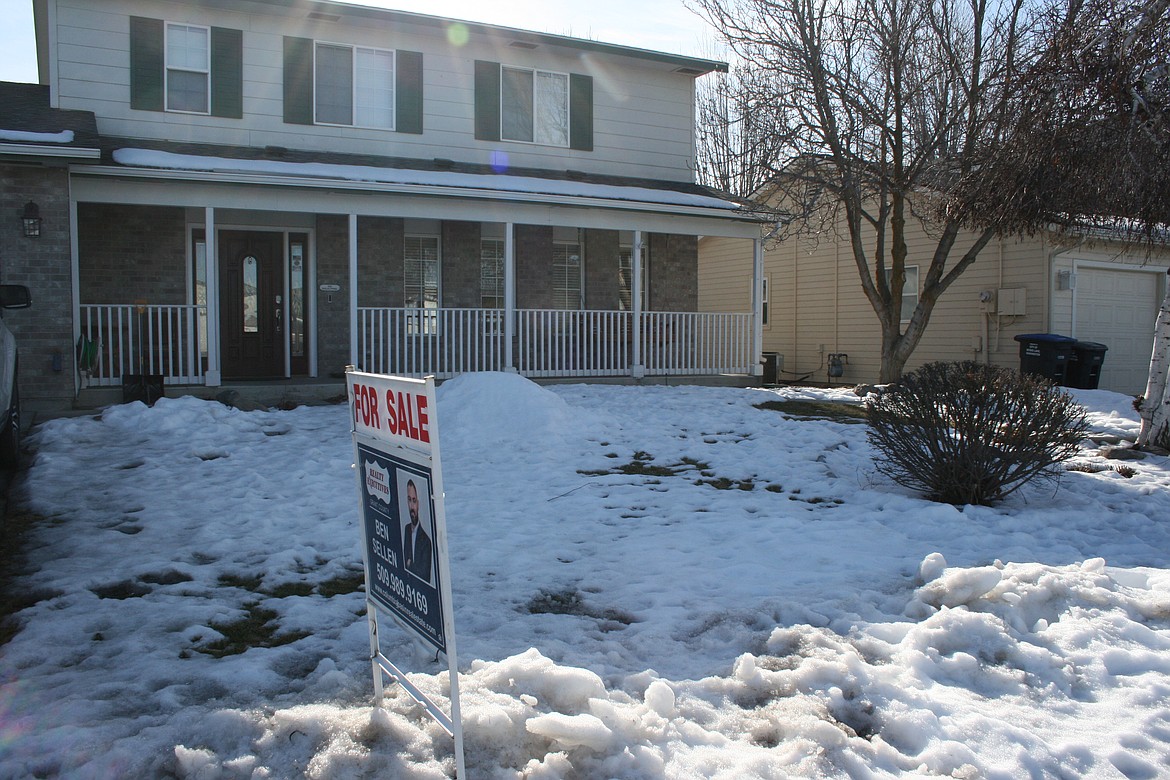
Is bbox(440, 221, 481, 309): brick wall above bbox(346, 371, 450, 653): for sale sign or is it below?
above

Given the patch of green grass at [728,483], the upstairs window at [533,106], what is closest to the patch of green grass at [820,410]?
the patch of green grass at [728,483]

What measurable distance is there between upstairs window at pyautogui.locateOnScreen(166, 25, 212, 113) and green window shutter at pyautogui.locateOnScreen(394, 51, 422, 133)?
287 centimetres

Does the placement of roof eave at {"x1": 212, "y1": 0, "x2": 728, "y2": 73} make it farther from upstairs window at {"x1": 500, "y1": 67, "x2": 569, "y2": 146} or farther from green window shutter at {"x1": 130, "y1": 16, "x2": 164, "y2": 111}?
green window shutter at {"x1": 130, "y1": 16, "x2": 164, "y2": 111}

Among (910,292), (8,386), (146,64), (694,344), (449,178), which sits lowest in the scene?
(8,386)

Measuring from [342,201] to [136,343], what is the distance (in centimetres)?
376

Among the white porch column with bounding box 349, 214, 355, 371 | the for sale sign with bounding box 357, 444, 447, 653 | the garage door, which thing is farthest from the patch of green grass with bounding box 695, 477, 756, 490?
the garage door

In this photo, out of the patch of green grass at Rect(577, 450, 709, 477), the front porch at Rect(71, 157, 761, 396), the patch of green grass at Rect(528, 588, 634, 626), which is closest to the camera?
the patch of green grass at Rect(528, 588, 634, 626)

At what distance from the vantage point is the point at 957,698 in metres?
3.49

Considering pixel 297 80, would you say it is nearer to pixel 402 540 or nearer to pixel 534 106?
pixel 534 106

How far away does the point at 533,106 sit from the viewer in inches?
615

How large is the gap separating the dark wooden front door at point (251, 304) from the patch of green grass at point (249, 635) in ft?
33.4

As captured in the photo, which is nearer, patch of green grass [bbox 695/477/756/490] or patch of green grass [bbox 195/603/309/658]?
patch of green grass [bbox 195/603/309/658]

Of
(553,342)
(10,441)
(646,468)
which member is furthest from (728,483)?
(553,342)

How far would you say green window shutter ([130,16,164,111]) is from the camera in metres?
12.9
